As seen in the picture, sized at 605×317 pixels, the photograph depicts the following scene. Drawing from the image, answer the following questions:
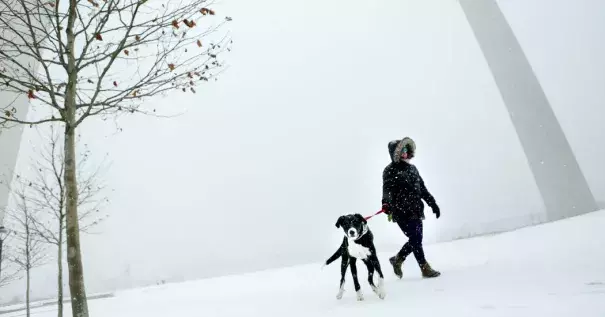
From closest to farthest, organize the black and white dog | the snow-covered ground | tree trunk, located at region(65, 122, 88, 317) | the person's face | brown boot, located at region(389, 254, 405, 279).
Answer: the snow-covered ground < the black and white dog < tree trunk, located at region(65, 122, 88, 317) < the person's face < brown boot, located at region(389, 254, 405, 279)

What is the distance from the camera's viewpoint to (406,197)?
508 cm

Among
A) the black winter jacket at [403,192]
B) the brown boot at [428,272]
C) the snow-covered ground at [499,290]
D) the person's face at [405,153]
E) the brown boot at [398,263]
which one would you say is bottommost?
the snow-covered ground at [499,290]

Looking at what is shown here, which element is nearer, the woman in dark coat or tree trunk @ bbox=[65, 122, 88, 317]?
tree trunk @ bbox=[65, 122, 88, 317]

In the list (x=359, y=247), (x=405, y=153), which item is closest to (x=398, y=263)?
(x=359, y=247)

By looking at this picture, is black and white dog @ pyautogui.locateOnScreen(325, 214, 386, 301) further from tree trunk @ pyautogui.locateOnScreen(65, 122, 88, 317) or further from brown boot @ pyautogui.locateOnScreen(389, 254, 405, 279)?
tree trunk @ pyautogui.locateOnScreen(65, 122, 88, 317)

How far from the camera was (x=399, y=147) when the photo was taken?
5086mm

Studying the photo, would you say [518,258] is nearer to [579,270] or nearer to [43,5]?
[579,270]

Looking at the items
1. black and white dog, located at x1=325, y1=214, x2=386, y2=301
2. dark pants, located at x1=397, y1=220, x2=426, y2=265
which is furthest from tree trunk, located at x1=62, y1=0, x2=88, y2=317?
dark pants, located at x1=397, y1=220, x2=426, y2=265

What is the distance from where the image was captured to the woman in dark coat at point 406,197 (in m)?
5.05

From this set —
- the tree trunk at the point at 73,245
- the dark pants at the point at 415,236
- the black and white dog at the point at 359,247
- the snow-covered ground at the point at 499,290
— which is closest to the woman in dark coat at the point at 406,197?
the dark pants at the point at 415,236

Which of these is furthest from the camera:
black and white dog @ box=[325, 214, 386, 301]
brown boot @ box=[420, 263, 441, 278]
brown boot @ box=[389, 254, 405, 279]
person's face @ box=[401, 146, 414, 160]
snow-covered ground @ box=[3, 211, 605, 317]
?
brown boot @ box=[389, 254, 405, 279]

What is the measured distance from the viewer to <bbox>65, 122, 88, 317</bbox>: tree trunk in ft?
15.7

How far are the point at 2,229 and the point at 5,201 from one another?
45.4 ft

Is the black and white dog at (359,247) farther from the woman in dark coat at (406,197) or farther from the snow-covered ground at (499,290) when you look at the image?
the woman in dark coat at (406,197)
